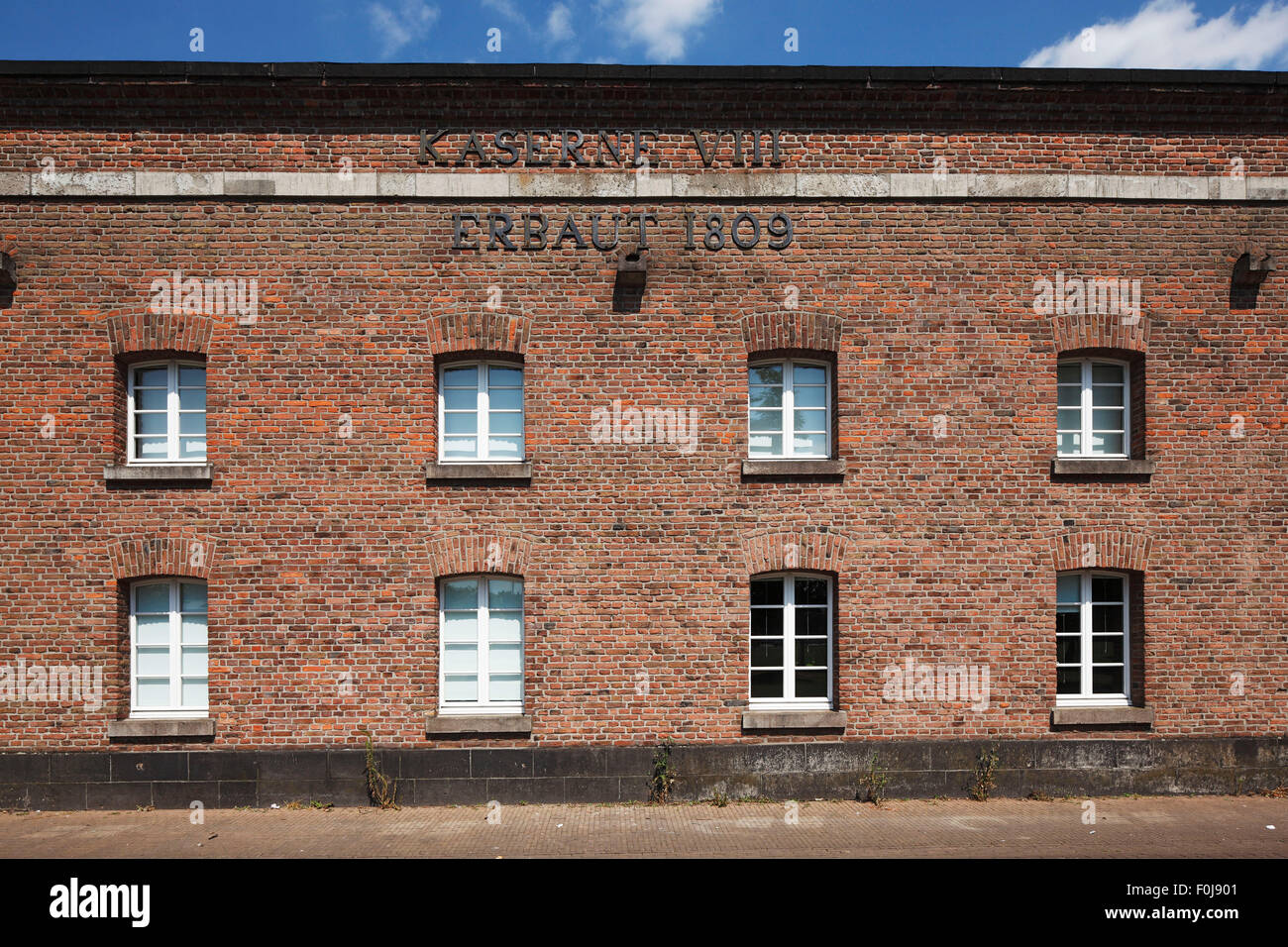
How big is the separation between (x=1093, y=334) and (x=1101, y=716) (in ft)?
15.1

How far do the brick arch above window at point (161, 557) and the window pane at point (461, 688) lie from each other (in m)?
3.05

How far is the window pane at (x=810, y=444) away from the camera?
10250 mm

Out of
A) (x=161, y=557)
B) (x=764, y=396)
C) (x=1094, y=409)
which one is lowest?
(x=161, y=557)

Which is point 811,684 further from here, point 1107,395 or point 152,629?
point 152,629

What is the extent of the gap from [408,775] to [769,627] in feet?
15.0

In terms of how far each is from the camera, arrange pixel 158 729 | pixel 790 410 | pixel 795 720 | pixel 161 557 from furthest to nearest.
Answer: pixel 790 410, pixel 795 720, pixel 161 557, pixel 158 729

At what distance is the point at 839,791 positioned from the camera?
979 cm

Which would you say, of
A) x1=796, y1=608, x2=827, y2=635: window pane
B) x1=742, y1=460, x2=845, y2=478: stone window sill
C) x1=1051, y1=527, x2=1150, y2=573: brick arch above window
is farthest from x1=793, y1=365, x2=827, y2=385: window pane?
x1=1051, y1=527, x2=1150, y2=573: brick arch above window

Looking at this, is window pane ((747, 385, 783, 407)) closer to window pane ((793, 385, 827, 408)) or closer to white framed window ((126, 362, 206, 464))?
window pane ((793, 385, 827, 408))

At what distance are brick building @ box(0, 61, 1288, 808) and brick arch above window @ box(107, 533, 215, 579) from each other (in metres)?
0.06

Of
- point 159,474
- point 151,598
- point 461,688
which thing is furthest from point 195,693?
point 461,688

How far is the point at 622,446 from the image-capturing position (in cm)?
989

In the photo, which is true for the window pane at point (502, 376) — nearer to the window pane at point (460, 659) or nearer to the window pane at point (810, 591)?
the window pane at point (460, 659)

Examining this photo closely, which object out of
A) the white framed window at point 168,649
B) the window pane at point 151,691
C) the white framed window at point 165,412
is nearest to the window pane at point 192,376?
the white framed window at point 165,412
